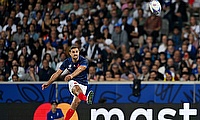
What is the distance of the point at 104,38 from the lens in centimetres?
2208

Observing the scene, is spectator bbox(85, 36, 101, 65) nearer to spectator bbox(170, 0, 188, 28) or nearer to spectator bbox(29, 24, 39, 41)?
spectator bbox(29, 24, 39, 41)

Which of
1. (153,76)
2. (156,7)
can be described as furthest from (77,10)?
(156,7)

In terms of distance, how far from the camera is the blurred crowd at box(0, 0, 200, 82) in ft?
66.9

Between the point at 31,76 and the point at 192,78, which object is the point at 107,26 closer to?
the point at 31,76

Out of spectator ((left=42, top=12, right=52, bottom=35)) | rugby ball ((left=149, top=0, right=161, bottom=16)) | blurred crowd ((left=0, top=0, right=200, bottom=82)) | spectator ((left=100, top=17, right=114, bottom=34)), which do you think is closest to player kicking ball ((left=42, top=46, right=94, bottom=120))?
rugby ball ((left=149, top=0, right=161, bottom=16))

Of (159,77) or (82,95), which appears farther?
(159,77)

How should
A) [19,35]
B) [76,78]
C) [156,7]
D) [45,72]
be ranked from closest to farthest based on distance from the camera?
[76,78], [156,7], [45,72], [19,35]

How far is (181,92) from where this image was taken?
19016 mm

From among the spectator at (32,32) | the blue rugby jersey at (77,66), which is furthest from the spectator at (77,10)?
the blue rugby jersey at (77,66)

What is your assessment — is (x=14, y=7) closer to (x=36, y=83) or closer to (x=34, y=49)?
(x=34, y=49)

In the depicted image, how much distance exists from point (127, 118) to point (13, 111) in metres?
2.93

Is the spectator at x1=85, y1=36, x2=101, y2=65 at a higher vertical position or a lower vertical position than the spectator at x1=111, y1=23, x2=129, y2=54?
lower

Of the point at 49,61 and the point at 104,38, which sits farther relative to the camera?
the point at 104,38

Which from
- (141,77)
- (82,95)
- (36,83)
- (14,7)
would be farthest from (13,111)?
(14,7)
